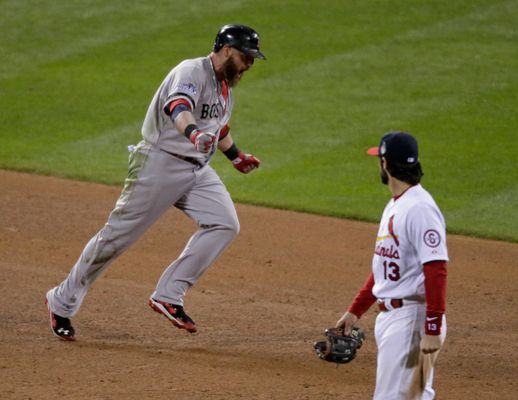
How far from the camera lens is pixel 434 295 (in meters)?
4.49

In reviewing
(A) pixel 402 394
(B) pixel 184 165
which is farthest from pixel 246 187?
(A) pixel 402 394

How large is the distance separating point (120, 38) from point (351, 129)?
4.88 m

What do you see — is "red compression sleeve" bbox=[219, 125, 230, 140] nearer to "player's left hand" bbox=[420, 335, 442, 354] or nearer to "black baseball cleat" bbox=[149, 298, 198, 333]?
"black baseball cleat" bbox=[149, 298, 198, 333]

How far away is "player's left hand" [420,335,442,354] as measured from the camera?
14.8 feet

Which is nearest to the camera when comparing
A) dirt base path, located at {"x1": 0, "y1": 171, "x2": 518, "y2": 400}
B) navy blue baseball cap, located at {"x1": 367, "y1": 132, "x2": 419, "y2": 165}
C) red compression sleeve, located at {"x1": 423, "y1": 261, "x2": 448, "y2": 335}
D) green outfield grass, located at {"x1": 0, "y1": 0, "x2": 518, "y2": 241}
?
red compression sleeve, located at {"x1": 423, "y1": 261, "x2": 448, "y2": 335}

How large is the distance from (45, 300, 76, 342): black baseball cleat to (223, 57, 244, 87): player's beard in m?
1.86

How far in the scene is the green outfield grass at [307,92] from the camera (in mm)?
11375

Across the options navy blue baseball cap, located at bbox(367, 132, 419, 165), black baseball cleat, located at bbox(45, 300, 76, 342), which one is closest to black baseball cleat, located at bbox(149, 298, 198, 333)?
black baseball cleat, located at bbox(45, 300, 76, 342)

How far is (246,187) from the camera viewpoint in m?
11.3

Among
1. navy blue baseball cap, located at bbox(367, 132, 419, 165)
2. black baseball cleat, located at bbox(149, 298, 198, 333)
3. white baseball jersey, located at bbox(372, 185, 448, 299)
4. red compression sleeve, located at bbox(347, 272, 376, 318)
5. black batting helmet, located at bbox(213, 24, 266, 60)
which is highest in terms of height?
black batting helmet, located at bbox(213, 24, 266, 60)

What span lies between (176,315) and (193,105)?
134 cm

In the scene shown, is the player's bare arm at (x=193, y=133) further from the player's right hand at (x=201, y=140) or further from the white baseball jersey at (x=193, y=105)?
the white baseball jersey at (x=193, y=105)

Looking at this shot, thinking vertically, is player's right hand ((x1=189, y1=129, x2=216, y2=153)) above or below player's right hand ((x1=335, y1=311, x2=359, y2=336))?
above

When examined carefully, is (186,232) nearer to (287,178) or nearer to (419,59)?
(287,178)
